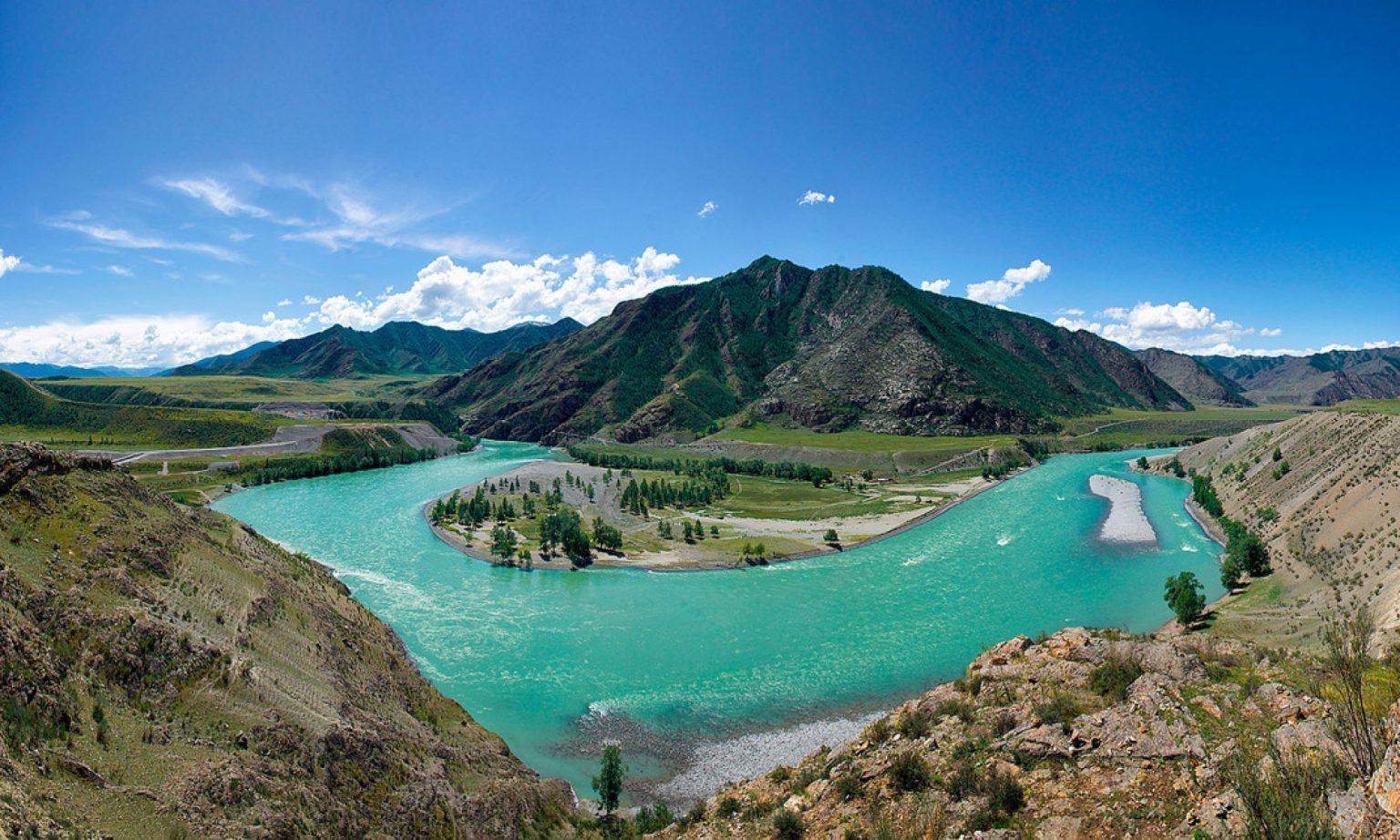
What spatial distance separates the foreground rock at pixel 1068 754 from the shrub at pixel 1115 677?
4cm

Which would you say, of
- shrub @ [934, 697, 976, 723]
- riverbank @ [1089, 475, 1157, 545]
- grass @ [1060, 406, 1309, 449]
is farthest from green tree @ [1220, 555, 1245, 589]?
grass @ [1060, 406, 1309, 449]

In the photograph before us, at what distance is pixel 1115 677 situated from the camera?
18312mm

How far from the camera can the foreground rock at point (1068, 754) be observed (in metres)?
12.3

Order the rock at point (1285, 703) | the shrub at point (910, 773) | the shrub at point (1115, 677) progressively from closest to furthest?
1. the rock at point (1285, 703)
2. the shrub at point (910, 773)
3. the shrub at point (1115, 677)

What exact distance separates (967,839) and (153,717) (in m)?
20.7

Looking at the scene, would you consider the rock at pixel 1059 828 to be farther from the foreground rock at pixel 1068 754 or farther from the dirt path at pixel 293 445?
the dirt path at pixel 293 445

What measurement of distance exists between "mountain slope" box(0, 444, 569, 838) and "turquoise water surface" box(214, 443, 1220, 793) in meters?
9.38

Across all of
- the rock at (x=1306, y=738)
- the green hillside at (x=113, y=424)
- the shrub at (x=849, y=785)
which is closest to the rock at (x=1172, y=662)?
the rock at (x=1306, y=738)

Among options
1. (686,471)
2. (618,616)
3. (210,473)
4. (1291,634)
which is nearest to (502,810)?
(618,616)

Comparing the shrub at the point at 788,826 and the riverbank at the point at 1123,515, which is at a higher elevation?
the shrub at the point at 788,826

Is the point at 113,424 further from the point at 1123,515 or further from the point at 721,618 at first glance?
the point at 1123,515

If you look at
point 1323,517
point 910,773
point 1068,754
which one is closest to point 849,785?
point 910,773

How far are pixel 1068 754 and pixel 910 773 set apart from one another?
12.5ft

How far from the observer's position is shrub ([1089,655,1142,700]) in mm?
17797
